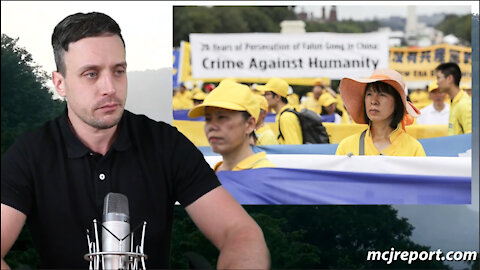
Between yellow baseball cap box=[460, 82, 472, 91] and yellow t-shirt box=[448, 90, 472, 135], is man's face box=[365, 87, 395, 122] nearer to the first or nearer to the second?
yellow t-shirt box=[448, 90, 472, 135]

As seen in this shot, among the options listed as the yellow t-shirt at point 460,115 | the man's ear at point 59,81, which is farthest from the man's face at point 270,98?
the man's ear at point 59,81

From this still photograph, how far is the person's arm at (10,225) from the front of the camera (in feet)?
6.72

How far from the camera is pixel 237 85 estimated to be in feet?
18.1

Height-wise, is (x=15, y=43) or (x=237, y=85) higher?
(x=15, y=43)

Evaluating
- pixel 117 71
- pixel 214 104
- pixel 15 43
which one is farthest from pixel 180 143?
pixel 15 43

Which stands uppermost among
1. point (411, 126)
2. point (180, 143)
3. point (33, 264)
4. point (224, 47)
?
point (224, 47)

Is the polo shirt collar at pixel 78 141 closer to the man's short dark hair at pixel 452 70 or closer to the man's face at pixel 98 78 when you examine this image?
the man's face at pixel 98 78

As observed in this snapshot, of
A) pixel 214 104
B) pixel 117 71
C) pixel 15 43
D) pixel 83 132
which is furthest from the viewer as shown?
pixel 15 43

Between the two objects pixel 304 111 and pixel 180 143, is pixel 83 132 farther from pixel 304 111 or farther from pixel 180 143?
pixel 304 111

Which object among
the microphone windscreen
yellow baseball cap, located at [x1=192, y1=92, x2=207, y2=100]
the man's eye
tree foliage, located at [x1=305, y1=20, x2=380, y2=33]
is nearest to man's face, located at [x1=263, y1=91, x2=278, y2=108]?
yellow baseball cap, located at [x1=192, y1=92, x2=207, y2=100]

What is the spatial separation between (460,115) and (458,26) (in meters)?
0.59

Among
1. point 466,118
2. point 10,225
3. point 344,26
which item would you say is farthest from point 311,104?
point 10,225

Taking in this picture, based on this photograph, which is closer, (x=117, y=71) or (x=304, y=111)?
(x=117, y=71)

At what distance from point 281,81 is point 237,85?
0.92 feet
